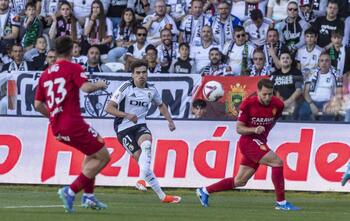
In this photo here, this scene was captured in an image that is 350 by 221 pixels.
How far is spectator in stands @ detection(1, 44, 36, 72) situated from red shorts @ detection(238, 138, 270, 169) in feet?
26.1

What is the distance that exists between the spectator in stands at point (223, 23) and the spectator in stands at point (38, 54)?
12.0ft

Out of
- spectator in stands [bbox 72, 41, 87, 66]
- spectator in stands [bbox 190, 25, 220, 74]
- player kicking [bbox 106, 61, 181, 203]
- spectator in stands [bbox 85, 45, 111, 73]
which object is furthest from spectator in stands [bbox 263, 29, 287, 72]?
player kicking [bbox 106, 61, 181, 203]

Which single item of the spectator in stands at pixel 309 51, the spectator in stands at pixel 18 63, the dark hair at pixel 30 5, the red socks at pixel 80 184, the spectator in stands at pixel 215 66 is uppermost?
the dark hair at pixel 30 5

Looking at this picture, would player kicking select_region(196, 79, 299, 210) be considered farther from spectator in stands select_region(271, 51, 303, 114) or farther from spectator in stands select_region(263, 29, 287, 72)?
spectator in stands select_region(263, 29, 287, 72)

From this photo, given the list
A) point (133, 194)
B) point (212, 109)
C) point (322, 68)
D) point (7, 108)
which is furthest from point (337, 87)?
point (7, 108)

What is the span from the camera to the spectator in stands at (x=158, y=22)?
26047mm

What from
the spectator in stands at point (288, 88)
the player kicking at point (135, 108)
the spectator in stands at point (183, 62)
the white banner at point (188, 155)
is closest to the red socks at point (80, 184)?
the player kicking at point (135, 108)

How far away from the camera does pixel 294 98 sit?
21797 mm

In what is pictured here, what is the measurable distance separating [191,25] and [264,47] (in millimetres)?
2046

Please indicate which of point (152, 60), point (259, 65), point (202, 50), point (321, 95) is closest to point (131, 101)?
point (321, 95)

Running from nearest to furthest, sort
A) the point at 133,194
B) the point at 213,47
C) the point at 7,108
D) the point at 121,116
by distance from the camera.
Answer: the point at 121,116, the point at 133,194, the point at 7,108, the point at 213,47

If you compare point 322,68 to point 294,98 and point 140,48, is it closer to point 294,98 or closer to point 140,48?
point 294,98

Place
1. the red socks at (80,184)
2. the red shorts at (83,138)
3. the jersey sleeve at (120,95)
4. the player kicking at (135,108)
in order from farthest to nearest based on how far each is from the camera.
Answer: the jersey sleeve at (120,95)
the player kicking at (135,108)
the red socks at (80,184)
the red shorts at (83,138)

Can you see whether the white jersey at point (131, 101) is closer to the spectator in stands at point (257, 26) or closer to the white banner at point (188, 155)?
the white banner at point (188, 155)
